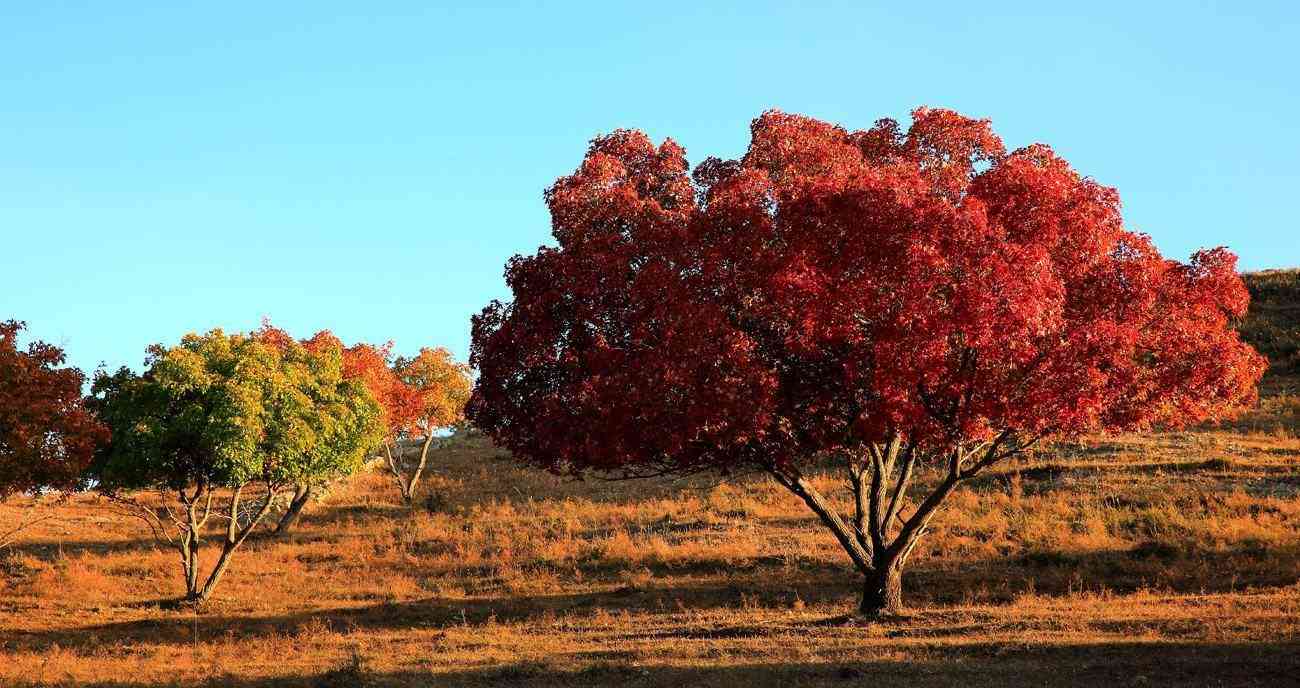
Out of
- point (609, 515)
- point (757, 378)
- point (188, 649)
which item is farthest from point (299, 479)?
point (757, 378)

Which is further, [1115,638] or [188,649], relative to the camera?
[188,649]

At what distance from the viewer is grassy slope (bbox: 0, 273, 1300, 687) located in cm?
2077

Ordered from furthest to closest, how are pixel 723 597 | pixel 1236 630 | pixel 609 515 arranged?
pixel 609 515
pixel 723 597
pixel 1236 630

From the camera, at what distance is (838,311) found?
20328 millimetres

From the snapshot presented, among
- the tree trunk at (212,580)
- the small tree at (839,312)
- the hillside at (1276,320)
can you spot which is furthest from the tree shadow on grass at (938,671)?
the hillside at (1276,320)

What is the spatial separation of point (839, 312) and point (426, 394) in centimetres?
4167

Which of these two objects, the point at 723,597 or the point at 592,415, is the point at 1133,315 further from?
the point at 723,597

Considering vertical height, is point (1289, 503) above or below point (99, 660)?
above

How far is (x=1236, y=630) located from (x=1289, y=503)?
658 inches

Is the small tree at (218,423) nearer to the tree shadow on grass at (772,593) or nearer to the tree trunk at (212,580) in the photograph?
the tree trunk at (212,580)

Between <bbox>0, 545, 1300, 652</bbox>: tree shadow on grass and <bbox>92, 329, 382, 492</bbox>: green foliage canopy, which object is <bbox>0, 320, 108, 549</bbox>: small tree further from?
<bbox>0, 545, 1300, 652</bbox>: tree shadow on grass

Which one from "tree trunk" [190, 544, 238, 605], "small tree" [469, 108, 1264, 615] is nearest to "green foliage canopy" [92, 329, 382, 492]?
"tree trunk" [190, 544, 238, 605]

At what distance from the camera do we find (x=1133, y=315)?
22.0 meters

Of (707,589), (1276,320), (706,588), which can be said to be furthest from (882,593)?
(1276,320)
